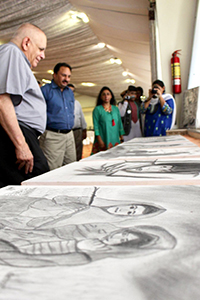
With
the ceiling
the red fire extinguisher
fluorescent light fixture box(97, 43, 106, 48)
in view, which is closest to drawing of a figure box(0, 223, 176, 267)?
the red fire extinguisher

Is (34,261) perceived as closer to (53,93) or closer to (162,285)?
(162,285)

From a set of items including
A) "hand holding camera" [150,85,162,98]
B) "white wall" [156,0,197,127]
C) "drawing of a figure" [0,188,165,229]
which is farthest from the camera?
"white wall" [156,0,197,127]

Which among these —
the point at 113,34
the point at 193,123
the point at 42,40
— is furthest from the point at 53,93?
the point at 113,34

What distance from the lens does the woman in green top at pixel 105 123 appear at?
2793mm

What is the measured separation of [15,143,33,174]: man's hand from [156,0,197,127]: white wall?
2273mm

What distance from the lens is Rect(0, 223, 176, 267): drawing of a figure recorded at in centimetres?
27

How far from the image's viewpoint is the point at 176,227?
1.11 feet

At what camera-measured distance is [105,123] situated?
109 inches

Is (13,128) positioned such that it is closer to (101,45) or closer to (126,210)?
(126,210)

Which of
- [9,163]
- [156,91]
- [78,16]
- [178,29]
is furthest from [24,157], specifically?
[78,16]

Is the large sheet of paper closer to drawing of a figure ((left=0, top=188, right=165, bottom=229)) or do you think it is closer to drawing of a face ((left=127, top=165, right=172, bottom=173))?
drawing of a figure ((left=0, top=188, right=165, bottom=229))

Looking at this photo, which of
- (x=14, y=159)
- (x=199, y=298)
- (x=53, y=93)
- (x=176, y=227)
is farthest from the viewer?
(x=53, y=93)

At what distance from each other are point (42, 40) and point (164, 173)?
998 millimetres

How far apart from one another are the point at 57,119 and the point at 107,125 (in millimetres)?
741
